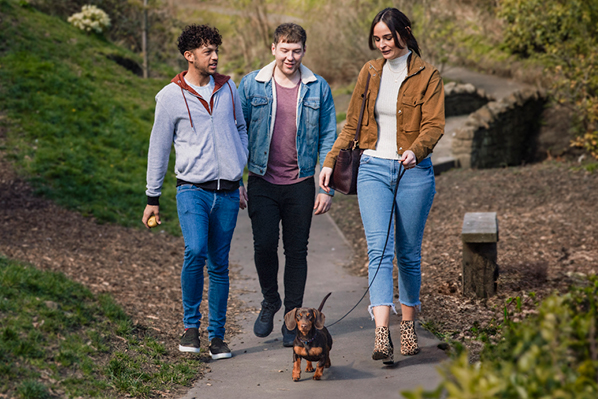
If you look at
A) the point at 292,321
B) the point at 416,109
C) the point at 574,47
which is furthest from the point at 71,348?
the point at 574,47

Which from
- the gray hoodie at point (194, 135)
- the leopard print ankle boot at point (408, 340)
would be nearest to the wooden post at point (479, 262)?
the leopard print ankle boot at point (408, 340)

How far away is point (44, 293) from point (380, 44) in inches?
132

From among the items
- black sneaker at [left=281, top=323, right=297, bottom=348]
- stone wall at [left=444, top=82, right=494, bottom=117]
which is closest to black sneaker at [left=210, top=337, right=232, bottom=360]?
black sneaker at [left=281, top=323, right=297, bottom=348]

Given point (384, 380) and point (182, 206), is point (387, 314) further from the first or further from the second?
point (182, 206)

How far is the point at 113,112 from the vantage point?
12000 mm

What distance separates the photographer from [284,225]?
14.7ft

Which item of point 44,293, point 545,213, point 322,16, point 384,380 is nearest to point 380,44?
point 384,380

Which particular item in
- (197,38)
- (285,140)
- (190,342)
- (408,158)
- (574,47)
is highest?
(574,47)

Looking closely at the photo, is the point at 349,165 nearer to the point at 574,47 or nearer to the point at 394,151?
the point at 394,151

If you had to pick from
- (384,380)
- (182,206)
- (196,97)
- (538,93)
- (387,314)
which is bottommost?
(384,380)

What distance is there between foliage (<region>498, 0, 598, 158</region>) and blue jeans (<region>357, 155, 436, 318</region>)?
7724 millimetres

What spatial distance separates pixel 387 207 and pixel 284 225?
0.99 meters

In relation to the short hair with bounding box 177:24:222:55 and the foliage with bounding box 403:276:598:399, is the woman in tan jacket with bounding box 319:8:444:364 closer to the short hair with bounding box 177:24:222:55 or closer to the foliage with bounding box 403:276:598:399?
the short hair with bounding box 177:24:222:55

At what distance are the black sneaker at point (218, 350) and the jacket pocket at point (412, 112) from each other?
192cm
